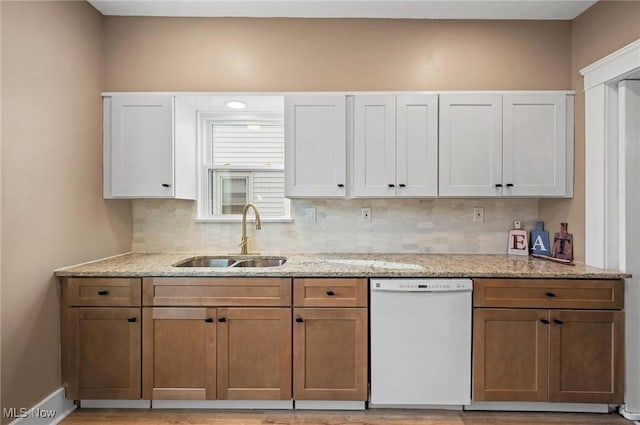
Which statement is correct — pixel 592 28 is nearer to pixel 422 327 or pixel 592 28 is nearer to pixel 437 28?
pixel 437 28

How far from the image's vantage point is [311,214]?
291cm

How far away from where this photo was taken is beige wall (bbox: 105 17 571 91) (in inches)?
105

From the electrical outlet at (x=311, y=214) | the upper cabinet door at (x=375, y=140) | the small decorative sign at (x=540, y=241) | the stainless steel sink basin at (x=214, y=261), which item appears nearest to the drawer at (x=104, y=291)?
the stainless steel sink basin at (x=214, y=261)

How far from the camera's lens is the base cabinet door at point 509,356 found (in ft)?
7.00

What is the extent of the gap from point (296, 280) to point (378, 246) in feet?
3.16

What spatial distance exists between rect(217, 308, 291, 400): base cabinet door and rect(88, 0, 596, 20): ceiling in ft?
7.06

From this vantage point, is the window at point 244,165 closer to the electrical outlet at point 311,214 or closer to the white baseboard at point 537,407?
the electrical outlet at point 311,214

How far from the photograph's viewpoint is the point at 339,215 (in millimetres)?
2896

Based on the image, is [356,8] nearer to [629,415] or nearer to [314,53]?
[314,53]

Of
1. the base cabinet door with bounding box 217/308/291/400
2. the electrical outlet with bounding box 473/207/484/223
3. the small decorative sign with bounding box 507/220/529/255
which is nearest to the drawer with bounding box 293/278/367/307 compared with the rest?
the base cabinet door with bounding box 217/308/291/400

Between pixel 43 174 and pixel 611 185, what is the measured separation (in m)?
3.53

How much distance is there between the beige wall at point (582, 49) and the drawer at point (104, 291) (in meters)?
2.99

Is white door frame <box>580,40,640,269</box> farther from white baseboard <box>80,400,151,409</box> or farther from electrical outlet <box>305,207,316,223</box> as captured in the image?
white baseboard <box>80,400,151,409</box>

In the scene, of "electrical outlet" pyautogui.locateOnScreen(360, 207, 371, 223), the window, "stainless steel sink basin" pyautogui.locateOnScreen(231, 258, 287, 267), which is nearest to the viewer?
"stainless steel sink basin" pyautogui.locateOnScreen(231, 258, 287, 267)
